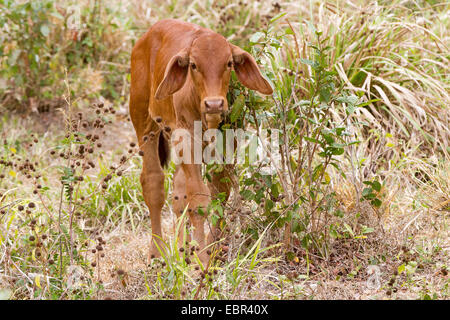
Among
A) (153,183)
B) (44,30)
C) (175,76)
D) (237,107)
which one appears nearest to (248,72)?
(237,107)

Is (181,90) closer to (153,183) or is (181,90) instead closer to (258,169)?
(258,169)

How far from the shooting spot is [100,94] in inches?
326

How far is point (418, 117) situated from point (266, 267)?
2.52 metres

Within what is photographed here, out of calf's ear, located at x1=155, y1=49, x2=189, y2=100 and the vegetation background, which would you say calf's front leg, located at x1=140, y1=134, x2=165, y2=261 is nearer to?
the vegetation background

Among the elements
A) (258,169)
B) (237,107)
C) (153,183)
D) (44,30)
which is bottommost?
(153,183)

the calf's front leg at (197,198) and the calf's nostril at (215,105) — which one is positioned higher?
the calf's nostril at (215,105)

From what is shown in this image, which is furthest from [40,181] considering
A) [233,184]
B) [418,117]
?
[418,117]

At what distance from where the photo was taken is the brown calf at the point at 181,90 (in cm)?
399

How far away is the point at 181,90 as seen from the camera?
434 centimetres

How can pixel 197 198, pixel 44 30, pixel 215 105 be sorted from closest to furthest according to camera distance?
pixel 215 105
pixel 197 198
pixel 44 30

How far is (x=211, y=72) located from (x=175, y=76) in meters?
0.28

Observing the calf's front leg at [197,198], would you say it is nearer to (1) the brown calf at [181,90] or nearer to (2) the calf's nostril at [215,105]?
(1) the brown calf at [181,90]

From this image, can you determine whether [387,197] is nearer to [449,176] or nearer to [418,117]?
[449,176]

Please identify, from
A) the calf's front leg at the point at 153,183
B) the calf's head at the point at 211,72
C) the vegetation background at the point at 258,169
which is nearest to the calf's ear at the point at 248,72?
the calf's head at the point at 211,72
